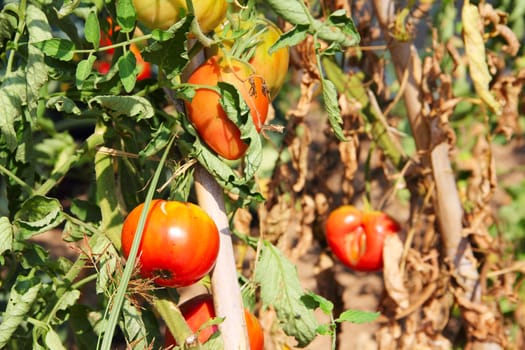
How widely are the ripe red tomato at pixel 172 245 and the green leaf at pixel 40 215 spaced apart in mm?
85

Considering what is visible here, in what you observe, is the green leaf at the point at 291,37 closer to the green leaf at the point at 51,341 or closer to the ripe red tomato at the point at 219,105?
the ripe red tomato at the point at 219,105

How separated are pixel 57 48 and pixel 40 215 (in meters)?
0.20

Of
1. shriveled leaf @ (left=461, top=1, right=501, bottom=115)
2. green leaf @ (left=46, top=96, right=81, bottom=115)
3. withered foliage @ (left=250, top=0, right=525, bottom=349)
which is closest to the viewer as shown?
green leaf @ (left=46, top=96, right=81, bottom=115)

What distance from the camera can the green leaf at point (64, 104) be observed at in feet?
2.89

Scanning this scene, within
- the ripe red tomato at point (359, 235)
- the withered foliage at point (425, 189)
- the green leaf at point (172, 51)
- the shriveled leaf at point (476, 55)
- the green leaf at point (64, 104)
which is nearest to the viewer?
the green leaf at point (172, 51)

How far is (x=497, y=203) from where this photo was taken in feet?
8.30

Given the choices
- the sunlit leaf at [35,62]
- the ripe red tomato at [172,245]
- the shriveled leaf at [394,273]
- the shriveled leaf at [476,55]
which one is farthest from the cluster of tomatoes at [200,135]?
the shriveled leaf at [394,273]

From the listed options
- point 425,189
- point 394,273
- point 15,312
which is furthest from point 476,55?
point 15,312

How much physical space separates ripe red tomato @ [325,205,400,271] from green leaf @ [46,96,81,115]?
690 millimetres

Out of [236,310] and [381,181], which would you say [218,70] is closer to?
[236,310]

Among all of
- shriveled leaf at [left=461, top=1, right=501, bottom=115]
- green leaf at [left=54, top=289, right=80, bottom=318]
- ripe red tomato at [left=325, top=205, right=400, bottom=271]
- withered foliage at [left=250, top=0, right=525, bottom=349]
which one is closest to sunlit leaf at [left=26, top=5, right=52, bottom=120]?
green leaf at [left=54, top=289, right=80, bottom=318]

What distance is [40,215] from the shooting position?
2.92ft

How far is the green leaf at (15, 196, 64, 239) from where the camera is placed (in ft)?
2.86

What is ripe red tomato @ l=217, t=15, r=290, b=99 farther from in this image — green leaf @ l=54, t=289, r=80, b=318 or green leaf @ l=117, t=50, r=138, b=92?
green leaf @ l=54, t=289, r=80, b=318
